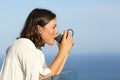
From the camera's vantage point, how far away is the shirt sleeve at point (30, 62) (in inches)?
112

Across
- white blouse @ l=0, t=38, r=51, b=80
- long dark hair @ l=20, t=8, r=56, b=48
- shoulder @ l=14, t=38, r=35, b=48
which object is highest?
long dark hair @ l=20, t=8, r=56, b=48

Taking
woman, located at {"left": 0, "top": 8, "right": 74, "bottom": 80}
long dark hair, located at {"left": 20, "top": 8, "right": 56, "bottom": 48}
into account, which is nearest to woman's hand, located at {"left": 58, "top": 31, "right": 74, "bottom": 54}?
woman, located at {"left": 0, "top": 8, "right": 74, "bottom": 80}

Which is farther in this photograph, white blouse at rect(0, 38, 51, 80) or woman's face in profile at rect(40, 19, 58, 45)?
woman's face in profile at rect(40, 19, 58, 45)

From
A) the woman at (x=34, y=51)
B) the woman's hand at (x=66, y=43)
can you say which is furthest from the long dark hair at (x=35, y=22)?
the woman's hand at (x=66, y=43)

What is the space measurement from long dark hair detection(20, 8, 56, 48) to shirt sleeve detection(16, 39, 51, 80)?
0.28 ft

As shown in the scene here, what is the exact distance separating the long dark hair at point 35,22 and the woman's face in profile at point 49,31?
0.02 meters

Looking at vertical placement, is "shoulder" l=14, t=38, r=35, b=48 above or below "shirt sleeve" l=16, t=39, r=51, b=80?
above

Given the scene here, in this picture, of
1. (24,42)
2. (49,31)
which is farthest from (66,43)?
(24,42)

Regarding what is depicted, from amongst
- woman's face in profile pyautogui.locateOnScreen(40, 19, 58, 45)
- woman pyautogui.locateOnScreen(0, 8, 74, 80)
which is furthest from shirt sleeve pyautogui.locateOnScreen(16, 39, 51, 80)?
woman's face in profile pyautogui.locateOnScreen(40, 19, 58, 45)

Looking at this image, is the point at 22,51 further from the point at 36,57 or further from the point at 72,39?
the point at 72,39

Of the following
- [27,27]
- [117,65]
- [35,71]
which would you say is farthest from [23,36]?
[117,65]

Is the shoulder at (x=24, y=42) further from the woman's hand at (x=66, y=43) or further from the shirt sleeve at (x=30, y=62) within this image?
the woman's hand at (x=66, y=43)

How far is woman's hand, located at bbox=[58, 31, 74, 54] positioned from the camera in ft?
9.68

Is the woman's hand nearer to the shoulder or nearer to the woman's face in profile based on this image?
the woman's face in profile
